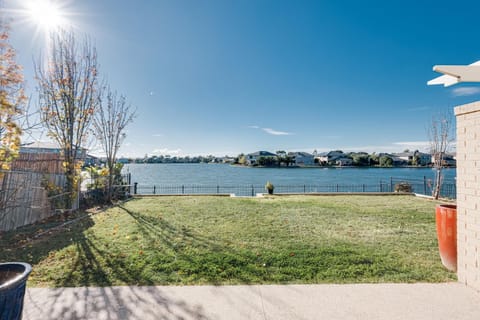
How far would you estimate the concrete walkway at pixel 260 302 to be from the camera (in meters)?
2.25

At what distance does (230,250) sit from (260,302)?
1547mm

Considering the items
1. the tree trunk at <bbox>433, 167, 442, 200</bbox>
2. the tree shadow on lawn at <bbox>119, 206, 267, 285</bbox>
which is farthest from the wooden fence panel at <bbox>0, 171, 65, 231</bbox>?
the tree trunk at <bbox>433, 167, 442, 200</bbox>

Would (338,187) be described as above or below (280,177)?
above

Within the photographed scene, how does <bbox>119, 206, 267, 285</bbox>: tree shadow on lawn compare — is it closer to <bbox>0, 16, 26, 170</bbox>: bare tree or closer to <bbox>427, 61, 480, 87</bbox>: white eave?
<bbox>0, 16, 26, 170</bbox>: bare tree

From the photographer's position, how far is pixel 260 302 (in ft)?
8.15

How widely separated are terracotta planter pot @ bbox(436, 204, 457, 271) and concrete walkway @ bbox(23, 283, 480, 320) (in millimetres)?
508

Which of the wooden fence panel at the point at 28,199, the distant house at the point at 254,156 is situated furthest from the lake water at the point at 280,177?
the distant house at the point at 254,156

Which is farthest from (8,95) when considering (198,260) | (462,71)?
(462,71)

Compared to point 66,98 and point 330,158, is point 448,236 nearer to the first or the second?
point 66,98

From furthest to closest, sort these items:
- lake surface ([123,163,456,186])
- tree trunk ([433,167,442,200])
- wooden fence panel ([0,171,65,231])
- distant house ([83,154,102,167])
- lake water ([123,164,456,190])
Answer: lake surface ([123,163,456,186]) < lake water ([123,164,456,190]) < distant house ([83,154,102,167]) < tree trunk ([433,167,442,200]) < wooden fence panel ([0,171,65,231])

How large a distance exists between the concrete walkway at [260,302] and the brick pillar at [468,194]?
0.30 m

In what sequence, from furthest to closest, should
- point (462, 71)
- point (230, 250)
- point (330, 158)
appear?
point (330, 158), point (230, 250), point (462, 71)

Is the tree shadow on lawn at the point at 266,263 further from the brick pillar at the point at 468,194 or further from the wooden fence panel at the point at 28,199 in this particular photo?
the wooden fence panel at the point at 28,199

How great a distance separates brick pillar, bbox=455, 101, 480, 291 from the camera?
2.76 meters
